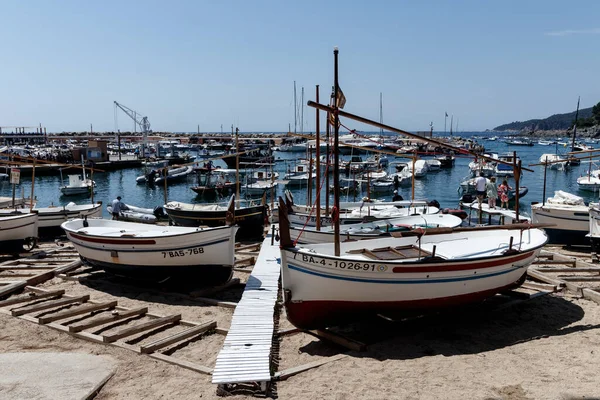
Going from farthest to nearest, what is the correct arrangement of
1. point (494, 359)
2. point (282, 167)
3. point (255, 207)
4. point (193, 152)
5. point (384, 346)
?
point (193, 152) → point (282, 167) → point (255, 207) → point (384, 346) → point (494, 359)

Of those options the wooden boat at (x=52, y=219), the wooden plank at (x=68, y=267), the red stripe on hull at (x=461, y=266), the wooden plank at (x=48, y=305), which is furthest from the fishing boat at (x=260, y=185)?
the red stripe on hull at (x=461, y=266)

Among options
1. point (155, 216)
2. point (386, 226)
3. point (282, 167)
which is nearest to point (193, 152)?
point (282, 167)

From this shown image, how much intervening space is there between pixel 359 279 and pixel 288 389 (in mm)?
2877

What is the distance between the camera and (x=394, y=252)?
37.2 feet

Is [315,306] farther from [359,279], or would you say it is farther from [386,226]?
[386,226]

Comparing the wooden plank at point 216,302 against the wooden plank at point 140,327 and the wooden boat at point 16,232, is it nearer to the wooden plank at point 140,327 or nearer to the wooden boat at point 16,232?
the wooden plank at point 140,327

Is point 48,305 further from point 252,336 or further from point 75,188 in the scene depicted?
point 75,188

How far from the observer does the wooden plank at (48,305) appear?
11438 mm

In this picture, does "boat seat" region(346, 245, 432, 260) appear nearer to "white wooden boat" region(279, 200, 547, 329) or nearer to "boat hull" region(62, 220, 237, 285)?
"white wooden boat" region(279, 200, 547, 329)

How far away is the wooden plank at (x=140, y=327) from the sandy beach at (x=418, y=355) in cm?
17

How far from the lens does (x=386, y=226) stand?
16.3 metres

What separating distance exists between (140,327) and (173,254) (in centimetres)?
349

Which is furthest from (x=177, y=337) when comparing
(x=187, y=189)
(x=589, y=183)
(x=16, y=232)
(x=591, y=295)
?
(x=187, y=189)

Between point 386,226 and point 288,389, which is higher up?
point 386,226
